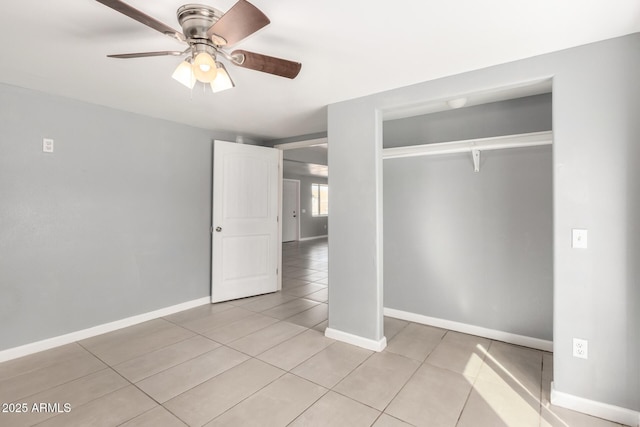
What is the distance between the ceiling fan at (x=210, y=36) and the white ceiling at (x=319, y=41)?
81 mm

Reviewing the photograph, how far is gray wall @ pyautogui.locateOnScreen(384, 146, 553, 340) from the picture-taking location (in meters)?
2.64

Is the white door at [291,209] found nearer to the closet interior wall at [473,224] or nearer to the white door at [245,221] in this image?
the white door at [245,221]

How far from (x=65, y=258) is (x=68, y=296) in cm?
35

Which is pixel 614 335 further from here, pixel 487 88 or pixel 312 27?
pixel 312 27

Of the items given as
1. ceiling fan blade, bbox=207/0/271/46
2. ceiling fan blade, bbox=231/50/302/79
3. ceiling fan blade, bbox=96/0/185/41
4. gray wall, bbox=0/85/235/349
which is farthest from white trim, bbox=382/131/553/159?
gray wall, bbox=0/85/235/349

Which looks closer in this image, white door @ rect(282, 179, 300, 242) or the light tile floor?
the light tile floor

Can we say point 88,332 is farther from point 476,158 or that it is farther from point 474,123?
point 474,123

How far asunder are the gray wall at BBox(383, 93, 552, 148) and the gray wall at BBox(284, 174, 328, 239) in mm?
6802

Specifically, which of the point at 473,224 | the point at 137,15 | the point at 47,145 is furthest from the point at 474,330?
the point at 47,145

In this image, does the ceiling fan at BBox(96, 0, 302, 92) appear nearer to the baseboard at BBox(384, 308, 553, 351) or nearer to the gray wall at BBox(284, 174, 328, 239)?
the baseboard at BBox(384, 308, 553, 351)

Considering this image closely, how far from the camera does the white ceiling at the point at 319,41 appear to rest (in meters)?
1.51

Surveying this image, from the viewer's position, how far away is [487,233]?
2857mm

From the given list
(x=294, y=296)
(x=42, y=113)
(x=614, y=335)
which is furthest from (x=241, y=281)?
(x=614, y=335)

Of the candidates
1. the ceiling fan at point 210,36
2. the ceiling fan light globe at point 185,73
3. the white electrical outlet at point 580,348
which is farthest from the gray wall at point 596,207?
the ceiling fan light globe at point 185,73
